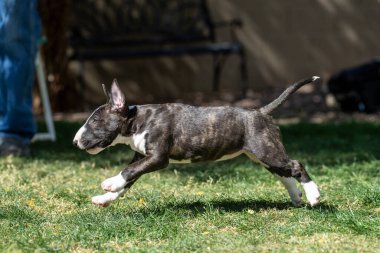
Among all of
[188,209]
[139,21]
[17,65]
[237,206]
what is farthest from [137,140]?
[139,21]

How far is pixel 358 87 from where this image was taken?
35.8ft

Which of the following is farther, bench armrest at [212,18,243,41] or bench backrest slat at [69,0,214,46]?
bench armrest at [212,18,243,41]

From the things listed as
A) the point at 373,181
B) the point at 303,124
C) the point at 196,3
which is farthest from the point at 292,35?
the point at 373,181

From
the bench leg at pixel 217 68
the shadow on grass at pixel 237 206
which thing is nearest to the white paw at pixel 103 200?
the shadow on grass at pixel 237 206

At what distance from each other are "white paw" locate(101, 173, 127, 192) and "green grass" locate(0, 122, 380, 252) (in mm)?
178

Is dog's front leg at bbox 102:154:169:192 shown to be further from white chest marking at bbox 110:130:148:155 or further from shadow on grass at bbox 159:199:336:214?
shadow on grass at bbox 159:199:336:214

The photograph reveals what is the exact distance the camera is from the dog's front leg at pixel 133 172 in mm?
4699

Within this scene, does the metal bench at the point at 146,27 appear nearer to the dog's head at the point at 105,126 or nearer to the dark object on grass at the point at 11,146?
the dark object on grass at the point at 11,146

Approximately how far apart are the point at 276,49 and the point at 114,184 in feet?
30.2

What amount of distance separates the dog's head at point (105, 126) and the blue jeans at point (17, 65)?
8.65ft

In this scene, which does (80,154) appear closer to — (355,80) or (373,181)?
(373,181)

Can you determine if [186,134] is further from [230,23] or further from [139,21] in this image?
[139,21]

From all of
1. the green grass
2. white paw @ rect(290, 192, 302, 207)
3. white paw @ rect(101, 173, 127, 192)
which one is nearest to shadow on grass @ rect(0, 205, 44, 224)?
the green grass

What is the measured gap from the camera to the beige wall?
13.4 metres
